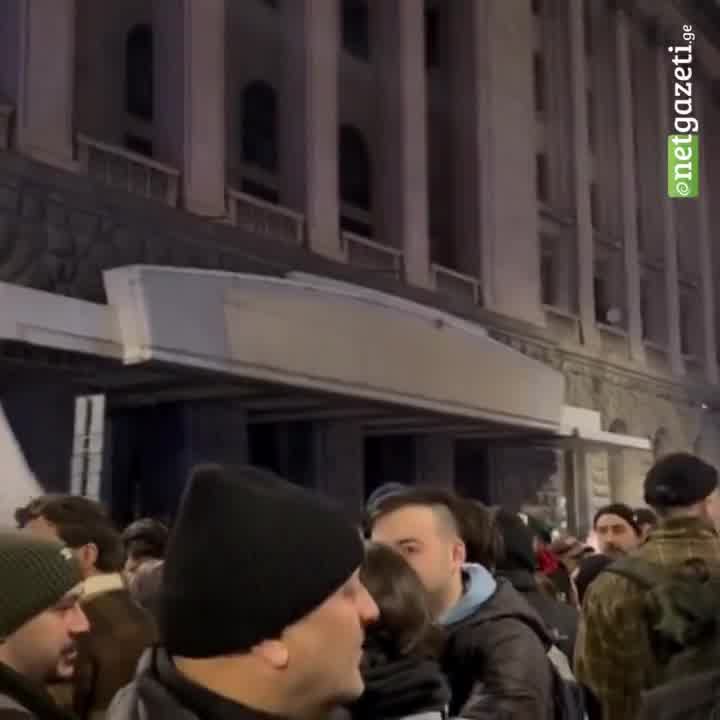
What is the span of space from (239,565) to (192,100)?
1262 centimetres

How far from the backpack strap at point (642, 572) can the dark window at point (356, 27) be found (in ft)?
51.8

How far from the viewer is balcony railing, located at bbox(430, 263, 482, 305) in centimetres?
1836

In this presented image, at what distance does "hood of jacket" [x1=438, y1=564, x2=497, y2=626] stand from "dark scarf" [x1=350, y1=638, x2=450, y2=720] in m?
0.46

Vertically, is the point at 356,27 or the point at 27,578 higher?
the point at 356,27

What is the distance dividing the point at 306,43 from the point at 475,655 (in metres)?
14.1

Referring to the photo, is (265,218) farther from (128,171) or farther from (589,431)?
(589,431)

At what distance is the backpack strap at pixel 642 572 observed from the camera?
3.50 meters

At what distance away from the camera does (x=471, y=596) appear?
9.67ft

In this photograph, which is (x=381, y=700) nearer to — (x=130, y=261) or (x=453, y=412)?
(x=130, y=261)

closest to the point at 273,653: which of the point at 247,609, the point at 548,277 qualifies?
the point at 247,609

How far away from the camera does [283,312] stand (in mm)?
13406

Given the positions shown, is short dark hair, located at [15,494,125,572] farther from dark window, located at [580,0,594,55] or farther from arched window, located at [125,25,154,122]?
dark window, located at [580,0,594,55]

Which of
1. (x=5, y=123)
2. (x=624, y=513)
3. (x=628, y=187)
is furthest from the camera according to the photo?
(x=628, y=187)

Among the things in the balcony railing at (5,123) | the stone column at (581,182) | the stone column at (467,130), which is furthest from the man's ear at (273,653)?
the stone column at (581,182)
